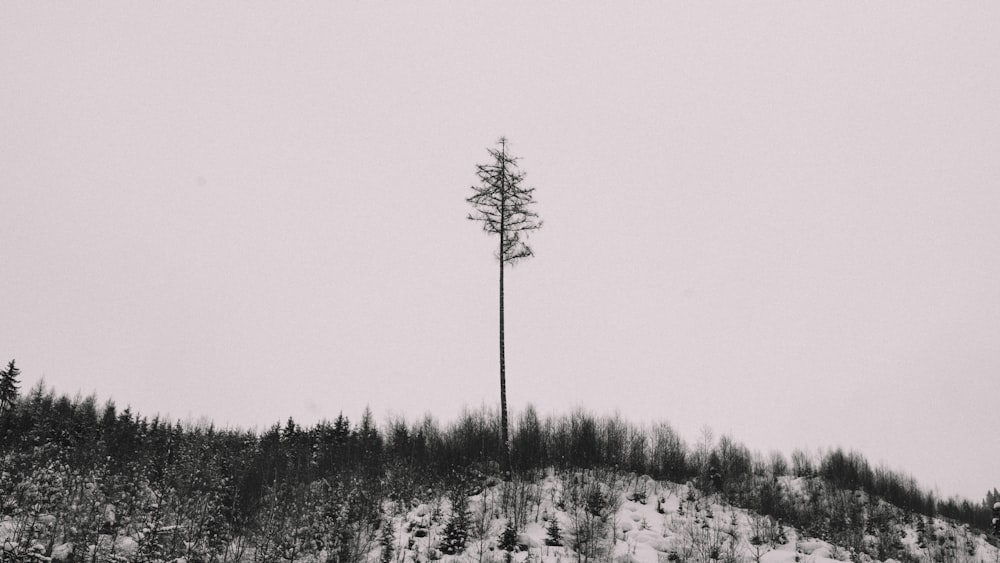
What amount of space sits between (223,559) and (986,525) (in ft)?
144

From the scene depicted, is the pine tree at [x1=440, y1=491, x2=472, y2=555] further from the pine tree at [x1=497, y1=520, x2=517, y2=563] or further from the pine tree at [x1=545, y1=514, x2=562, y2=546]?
the pine tree at [x1=545, y1=514, x2=562, y2=546]

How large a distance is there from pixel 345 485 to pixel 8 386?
61.1 metres

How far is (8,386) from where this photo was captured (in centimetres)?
5684

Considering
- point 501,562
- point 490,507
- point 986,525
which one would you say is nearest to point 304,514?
point 490,507

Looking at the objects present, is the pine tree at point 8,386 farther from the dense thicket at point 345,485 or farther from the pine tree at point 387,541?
the pine tree at point 387,541

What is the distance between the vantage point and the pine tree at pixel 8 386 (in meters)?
56.2

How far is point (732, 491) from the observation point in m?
22.7

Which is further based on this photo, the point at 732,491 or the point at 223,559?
the point at 732,491

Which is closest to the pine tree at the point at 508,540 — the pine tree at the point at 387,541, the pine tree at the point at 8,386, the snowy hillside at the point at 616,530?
the snowy hillside at the point at 616,530

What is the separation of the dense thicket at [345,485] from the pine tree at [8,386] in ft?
101

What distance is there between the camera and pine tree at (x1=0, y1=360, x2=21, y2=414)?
56219 mm

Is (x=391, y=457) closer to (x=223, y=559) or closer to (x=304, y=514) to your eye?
(x=304, y=514)

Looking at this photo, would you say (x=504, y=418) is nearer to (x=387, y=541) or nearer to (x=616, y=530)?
(x=616, y=530)

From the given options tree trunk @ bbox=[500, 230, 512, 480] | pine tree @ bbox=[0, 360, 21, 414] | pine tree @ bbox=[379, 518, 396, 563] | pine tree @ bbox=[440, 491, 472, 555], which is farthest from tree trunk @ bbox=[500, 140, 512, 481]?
pine tree @ bbox=[0, 360, 21, 414]
